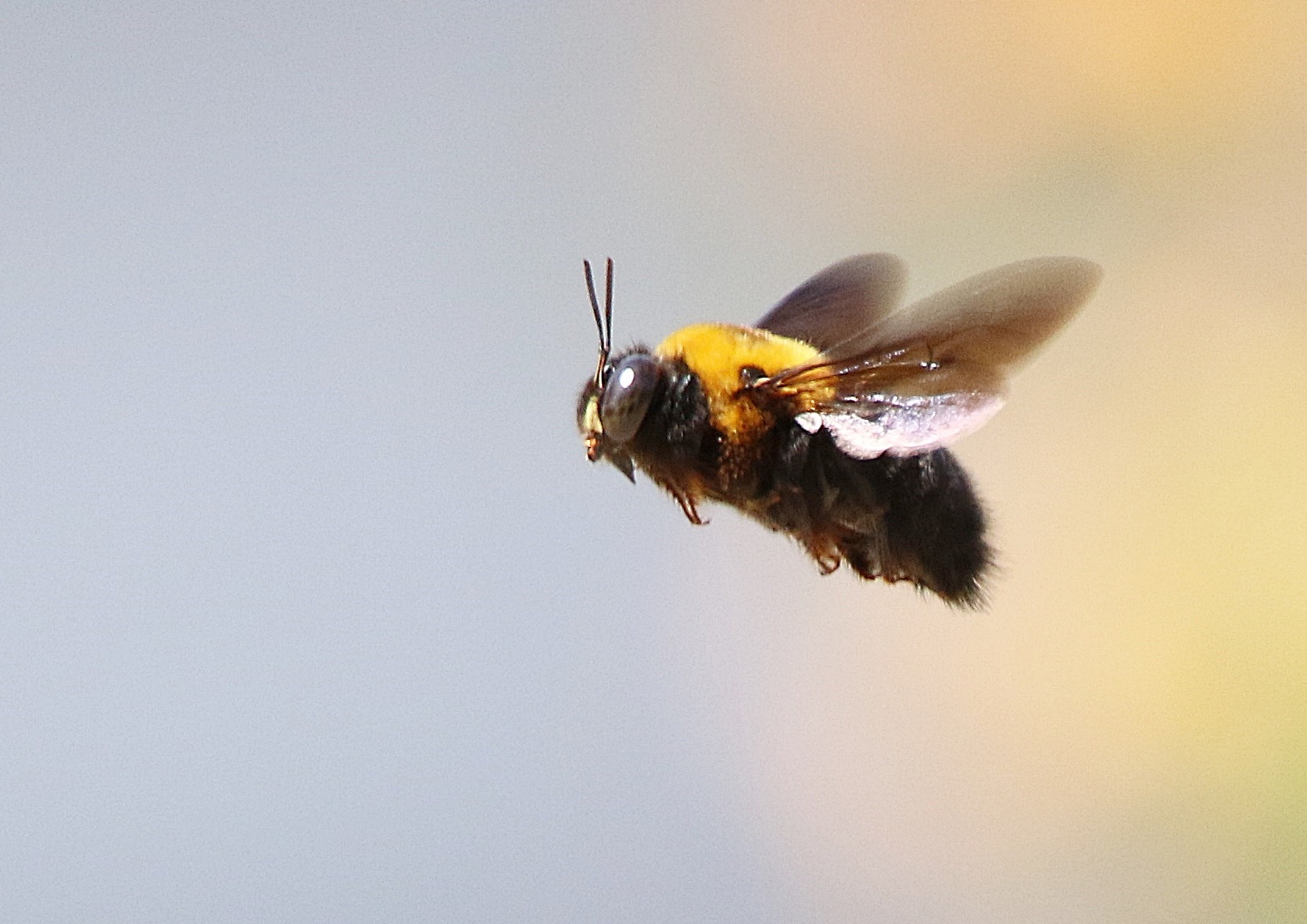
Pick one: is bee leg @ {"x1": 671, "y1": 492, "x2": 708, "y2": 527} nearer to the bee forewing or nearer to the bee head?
the bee head

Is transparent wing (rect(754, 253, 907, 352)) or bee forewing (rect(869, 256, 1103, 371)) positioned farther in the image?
transparent wing (rect(754, 253, 907, 352))

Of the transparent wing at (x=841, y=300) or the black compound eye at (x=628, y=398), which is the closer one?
the black compound eye at (x=628, y=398)

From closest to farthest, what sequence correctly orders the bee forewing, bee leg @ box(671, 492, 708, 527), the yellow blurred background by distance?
the bee forewing < bee leg @ box(671, 492, 708, 527) < the yellow blurred background

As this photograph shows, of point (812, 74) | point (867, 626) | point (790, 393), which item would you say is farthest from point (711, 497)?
point (812, 74)

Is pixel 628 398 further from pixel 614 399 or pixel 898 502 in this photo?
pixel 898 502

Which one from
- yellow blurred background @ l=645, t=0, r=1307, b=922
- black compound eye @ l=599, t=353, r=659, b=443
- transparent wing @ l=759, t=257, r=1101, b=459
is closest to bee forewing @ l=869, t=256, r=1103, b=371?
transparent wing @ l=759, t=257, r=1101, b=459

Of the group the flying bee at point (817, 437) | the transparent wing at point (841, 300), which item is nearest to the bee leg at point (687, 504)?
the flying bee at point (817, 437)

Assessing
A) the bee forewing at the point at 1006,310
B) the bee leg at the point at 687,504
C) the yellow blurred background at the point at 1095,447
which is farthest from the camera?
the yellow blurred background at the point at 1095,447

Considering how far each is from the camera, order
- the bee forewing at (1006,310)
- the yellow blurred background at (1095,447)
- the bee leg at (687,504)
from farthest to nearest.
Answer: the yellow blurred background at (1095,447) → the bee leg at (687,504) → the bee forewing at (1006,310)

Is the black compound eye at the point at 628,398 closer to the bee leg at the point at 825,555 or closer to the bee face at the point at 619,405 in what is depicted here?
the bee face at the point at 619,405
